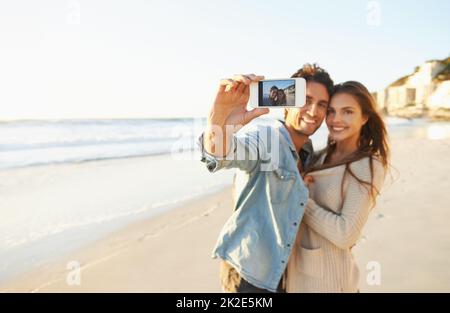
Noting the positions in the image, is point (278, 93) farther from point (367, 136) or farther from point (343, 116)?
point (367, 136)

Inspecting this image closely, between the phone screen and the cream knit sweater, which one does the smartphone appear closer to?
the phone screen

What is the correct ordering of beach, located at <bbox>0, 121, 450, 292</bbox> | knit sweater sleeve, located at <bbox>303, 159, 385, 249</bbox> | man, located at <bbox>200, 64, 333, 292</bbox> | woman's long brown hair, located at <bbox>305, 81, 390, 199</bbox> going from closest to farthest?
man, located at <bbox>200, 64, 333, 292</bbox> < knit sweater sleeve, located at <bbox>303, 159, 385, 249</bbox> < woman's long brown hair, located at <bbox>305, 81, 390, 199</bbox> < beach, located at <bbox>0, 121, 450, 292</bbox>

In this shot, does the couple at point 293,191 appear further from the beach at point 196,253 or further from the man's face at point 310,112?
the beach at point 196,253

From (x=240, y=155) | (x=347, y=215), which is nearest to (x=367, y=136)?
(x=347, y=215)

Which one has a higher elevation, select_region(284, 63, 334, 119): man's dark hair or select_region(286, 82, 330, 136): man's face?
select_region(284, 63, 334, 119): man's dark hair

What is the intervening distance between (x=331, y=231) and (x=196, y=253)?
276cm

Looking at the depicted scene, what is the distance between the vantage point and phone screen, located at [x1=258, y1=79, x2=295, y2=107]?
170cm

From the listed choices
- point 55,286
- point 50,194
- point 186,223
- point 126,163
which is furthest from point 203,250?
point 126,163

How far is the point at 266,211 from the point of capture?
181 cm

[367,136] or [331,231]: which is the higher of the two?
[367,136]

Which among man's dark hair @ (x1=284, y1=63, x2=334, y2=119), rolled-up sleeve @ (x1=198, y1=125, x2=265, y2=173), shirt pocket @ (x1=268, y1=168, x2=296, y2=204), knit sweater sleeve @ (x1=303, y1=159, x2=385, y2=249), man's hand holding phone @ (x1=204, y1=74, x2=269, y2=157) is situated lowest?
knit sweater sleeve @ (x1=303, y1=159, x2=385, y2=249)

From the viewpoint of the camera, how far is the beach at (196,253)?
141 inches

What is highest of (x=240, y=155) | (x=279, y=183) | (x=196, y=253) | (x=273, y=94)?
(x=273, y=94)

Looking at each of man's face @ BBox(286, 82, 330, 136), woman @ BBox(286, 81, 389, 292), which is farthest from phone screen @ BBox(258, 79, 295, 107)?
woman @ BBox(286, 81, 389, 292)
